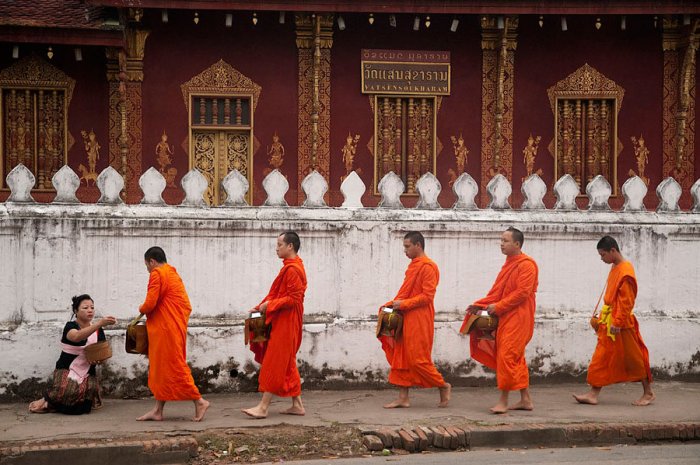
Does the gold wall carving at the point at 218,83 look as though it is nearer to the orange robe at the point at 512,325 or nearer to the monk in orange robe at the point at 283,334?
the monk in orange robe at the point at 283,334

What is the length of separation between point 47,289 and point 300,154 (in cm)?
693

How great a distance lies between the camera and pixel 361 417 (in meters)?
7.47

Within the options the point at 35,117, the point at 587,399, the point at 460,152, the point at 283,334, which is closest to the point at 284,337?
the point at 283,334

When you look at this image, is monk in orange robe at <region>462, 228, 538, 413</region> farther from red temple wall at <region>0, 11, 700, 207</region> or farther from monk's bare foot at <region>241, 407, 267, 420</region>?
red temple wall at <region>0, 11, 700, 207</region>

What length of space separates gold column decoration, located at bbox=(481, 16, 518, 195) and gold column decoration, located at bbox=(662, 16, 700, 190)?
2.42 metres

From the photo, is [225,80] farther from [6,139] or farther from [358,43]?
[6,139]

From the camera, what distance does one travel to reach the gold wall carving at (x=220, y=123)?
14594mm

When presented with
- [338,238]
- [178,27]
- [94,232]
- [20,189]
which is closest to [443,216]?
[338,238]

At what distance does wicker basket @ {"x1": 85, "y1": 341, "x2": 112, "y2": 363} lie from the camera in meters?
7.57

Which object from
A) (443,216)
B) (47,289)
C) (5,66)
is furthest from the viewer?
(5,66)

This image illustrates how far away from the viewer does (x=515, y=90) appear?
49.3 feet

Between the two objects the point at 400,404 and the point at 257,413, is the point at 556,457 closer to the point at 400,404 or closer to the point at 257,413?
the point at 400,404

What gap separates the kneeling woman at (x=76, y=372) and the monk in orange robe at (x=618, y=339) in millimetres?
3970

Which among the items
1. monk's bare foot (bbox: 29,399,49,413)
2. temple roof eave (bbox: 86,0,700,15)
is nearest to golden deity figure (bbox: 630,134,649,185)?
temple roof eave (bbox: 86,0,700,15)
